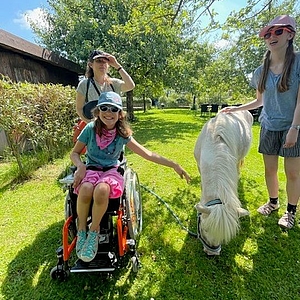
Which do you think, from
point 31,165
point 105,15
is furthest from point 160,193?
point 105,15

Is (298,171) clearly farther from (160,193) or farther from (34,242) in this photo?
(34,242)

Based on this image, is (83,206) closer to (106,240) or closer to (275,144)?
(106,240)

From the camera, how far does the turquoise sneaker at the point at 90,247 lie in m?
1.58

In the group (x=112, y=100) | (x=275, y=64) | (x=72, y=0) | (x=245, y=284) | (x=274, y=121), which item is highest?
(x=72, y=0)

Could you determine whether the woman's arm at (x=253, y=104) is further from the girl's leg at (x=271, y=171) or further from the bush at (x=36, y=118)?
the bush at (x=36, y=118)

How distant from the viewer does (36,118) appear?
4594 mm

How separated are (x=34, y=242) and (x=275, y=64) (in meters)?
2.87

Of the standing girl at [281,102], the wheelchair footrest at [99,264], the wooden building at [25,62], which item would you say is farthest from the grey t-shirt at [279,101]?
the wooden building at [25,62]

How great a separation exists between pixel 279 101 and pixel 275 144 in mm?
435

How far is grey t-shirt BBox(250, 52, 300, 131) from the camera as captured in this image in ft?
7.14

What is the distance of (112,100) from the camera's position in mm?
1878

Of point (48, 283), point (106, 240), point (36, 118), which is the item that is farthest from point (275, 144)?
point (36, 118)

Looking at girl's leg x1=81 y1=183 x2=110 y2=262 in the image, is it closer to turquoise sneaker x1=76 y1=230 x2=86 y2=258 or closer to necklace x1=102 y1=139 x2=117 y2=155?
turquoise sneaker x1=76 y1=230 x2=86 y2=258

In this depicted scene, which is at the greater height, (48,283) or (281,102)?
(281,102)
